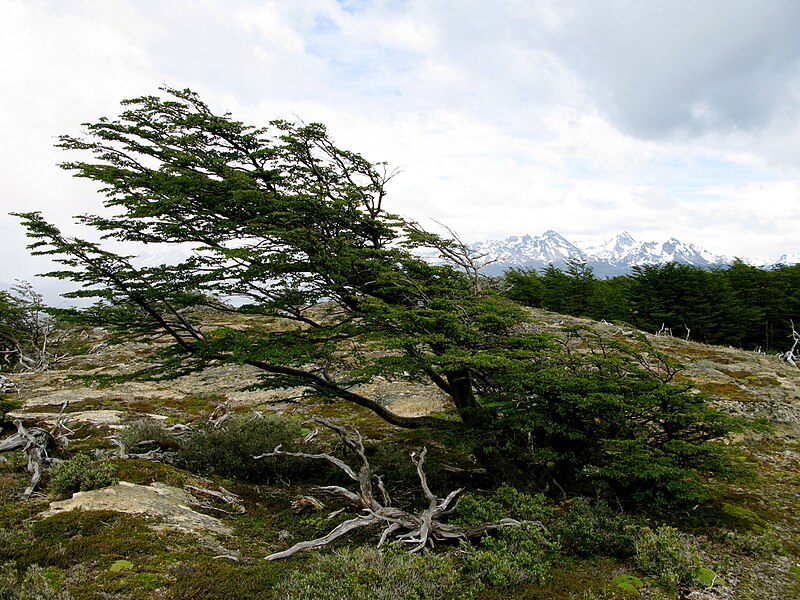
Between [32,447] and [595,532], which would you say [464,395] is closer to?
[595,532]

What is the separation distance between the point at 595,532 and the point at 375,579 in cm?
479

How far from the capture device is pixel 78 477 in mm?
8375

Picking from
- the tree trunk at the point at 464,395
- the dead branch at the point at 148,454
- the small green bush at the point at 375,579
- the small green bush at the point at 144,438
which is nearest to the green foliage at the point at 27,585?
the small green bush at the point at 375,579

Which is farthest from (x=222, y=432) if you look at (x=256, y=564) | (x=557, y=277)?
(x=557, y=277)

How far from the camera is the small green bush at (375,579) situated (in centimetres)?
529

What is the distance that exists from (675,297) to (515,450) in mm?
39366

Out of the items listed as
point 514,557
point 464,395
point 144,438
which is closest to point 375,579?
point 514,557

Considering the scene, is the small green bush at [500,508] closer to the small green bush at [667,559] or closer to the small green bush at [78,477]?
the small green bush at [667,559]

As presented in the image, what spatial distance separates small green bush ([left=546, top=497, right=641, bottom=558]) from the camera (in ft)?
25.5

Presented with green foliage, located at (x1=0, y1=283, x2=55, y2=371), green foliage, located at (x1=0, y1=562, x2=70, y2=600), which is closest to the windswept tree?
green foliage, located at (x1=0, y1=562, x2=70, y2=600)

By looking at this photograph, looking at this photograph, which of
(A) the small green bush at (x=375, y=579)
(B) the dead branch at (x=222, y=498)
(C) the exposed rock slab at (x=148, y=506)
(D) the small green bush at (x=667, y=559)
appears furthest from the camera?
(B) the dead branch at (x=222, y=498)

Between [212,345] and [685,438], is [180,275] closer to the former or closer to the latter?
[212,345]

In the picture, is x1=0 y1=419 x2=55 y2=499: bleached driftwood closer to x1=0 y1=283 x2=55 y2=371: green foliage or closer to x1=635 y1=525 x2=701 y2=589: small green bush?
x1=635 y1=525 x2=701 y2=589: small green bush

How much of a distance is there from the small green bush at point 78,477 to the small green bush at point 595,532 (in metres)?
8.86
